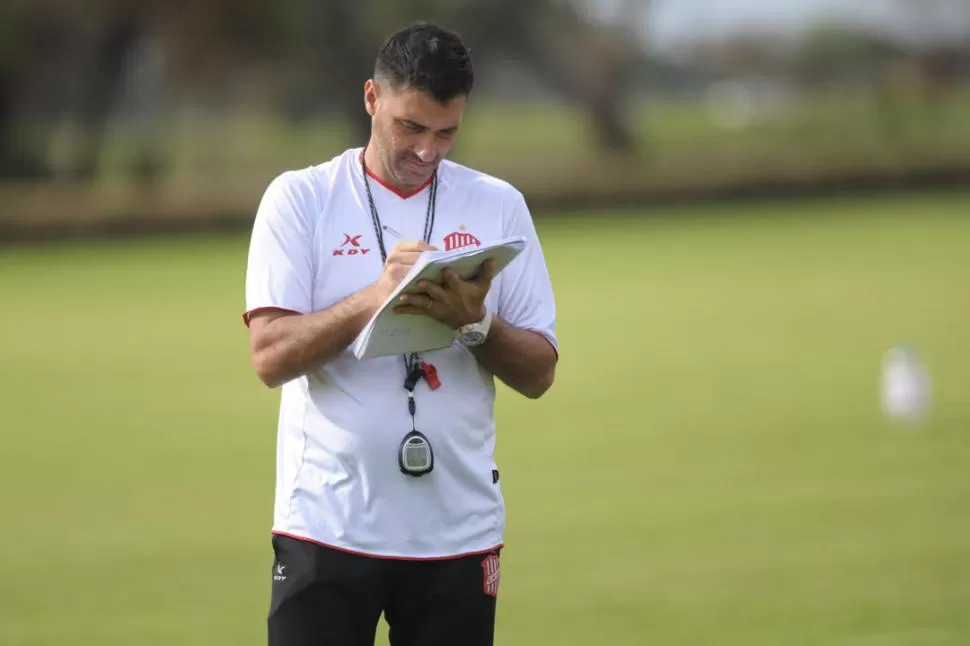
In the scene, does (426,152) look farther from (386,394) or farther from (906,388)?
(906,388)

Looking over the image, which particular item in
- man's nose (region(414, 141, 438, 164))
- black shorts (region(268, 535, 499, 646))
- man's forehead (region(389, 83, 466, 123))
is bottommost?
black shorts (region(268, 535, 499, 646))

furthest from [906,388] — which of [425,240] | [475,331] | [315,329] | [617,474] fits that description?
[315,329]

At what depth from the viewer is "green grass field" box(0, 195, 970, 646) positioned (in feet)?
22.0

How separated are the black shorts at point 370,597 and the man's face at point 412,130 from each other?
2.79 ft

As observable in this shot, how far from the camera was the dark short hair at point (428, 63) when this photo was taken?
3439 mm

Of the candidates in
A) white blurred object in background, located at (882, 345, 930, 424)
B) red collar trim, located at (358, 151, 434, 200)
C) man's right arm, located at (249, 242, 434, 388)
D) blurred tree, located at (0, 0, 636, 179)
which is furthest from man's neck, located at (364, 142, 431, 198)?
blurred tree, located at (0, 0, 636, 179)

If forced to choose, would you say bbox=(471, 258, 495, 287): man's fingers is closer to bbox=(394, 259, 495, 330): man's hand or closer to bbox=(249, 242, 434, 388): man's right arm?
bbox=(394, 259, 495, 330): man's hand

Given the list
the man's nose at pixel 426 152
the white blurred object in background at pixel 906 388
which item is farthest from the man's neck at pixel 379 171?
the white blurred object in background at pixel 906 388

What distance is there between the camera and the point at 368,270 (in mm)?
3506

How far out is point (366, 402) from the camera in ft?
11.5

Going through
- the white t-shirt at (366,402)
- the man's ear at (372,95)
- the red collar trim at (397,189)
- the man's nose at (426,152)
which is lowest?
the white t-shirt at (366,402)

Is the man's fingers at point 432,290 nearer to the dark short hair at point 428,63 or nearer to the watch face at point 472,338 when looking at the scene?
the watch face at point 472,338

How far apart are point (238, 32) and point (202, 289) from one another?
19092 mm

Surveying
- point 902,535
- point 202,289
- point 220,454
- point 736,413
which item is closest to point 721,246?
point 202,289
